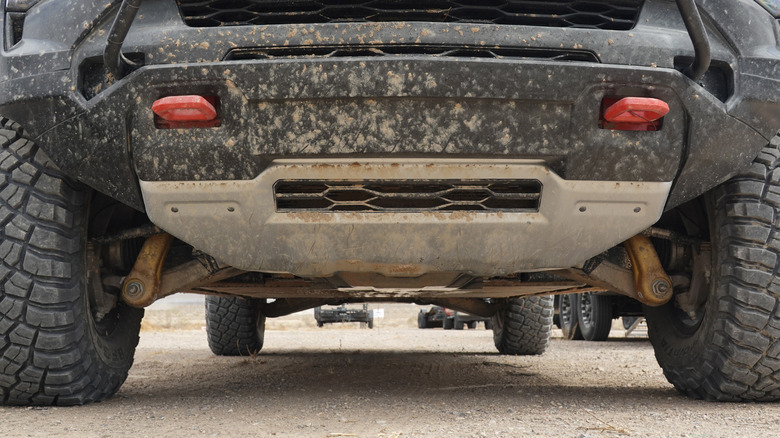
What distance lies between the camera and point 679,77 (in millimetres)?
2000

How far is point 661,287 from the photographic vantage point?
8.60 ft

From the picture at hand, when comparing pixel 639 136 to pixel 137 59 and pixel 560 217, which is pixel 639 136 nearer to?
pixel 560 217

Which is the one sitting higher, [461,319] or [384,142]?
[384,142]

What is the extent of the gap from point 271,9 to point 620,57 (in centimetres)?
100

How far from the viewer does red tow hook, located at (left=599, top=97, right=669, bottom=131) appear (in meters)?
1.96

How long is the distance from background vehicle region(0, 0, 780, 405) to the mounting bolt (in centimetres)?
22

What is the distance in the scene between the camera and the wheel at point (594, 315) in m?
8.15

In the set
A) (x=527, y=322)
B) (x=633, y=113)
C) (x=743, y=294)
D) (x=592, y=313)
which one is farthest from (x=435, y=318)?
(x=633, y=113)

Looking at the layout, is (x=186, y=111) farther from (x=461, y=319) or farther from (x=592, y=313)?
(x=461, y=319)

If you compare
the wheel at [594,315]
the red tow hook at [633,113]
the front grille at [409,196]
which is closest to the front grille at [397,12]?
the red tow hook at [633,113]

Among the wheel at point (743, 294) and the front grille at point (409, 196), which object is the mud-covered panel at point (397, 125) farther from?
the wheel at point (743, 294)

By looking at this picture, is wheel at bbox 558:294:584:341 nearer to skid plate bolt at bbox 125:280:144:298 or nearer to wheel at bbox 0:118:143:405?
skid plate bolt at bbox 125:280:144:298

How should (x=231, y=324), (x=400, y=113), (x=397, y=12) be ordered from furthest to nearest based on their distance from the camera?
(x=231, y=324) → (x=397, y=12) → (x=400, y=113)

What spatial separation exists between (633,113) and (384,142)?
0.69 meters
